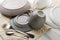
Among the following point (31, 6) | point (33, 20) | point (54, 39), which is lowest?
point (54, 39)

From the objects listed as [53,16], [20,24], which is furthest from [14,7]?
[53,16]

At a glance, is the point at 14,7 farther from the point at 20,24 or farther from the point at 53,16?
the point at 53,16

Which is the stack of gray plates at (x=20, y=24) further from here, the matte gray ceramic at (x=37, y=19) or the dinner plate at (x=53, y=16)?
the dinner plate at (x=53, y=16)

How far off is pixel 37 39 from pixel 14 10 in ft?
0.80

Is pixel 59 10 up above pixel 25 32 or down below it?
above

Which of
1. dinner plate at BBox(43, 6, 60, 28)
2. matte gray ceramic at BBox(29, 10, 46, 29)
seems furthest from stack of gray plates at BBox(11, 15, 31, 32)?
dinner plate at BBox(43, 6, 60, 28)

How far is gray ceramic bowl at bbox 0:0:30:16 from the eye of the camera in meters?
0.97

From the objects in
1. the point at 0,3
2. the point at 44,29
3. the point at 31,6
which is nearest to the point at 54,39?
the point at 44,29

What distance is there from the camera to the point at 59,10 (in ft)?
3.35

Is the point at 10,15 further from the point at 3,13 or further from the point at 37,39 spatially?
the point at 37,39

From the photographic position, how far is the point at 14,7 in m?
0.98

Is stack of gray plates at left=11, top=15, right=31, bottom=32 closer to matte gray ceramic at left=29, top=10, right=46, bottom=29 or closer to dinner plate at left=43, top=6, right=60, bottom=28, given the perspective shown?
matte gray ceramic at left=29, top=10, right=46, bottom=29

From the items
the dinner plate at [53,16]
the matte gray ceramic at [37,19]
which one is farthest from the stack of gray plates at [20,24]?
the dinner plate at [53,16]

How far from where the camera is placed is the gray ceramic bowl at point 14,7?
0.97 meters
